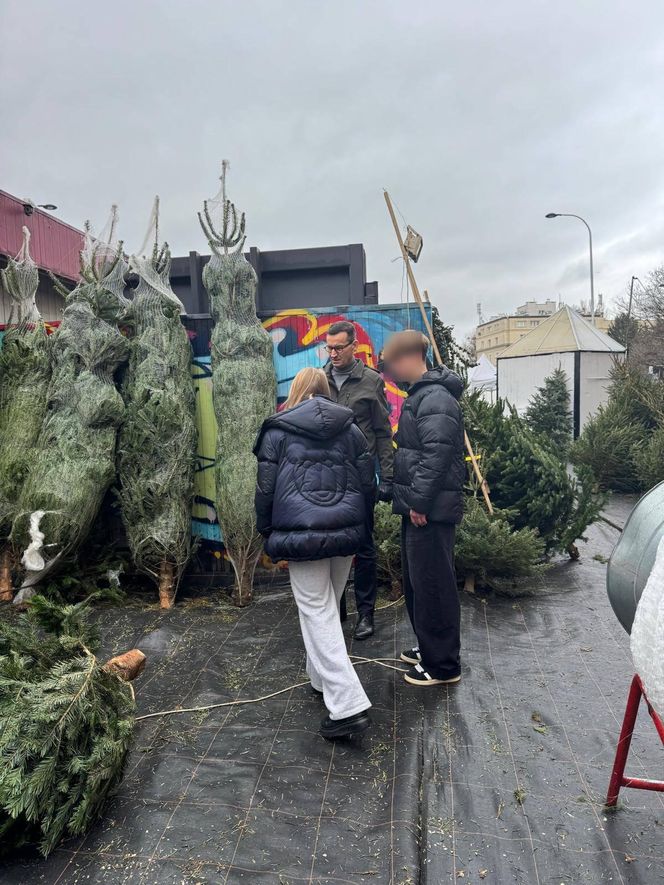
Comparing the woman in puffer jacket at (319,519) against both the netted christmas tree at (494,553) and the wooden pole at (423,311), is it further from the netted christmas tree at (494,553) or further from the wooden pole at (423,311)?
the wooden pole at (423,311)

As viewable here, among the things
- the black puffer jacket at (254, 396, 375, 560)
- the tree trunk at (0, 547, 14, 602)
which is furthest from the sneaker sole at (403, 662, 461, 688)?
the tree trunk at (0, 547, 14, 602)

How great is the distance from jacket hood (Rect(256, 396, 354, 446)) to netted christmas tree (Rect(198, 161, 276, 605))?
74.5 inches

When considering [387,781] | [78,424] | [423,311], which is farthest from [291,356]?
[387,781]

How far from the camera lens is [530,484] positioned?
526 centimetres

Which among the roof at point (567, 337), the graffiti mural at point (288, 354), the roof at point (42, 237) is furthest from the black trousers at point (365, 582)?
the roof at point (567, 337)

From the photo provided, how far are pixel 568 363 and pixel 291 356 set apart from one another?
46.0 feet

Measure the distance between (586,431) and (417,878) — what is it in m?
9.55

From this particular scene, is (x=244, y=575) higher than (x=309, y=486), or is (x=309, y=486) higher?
(x=309, y=486)

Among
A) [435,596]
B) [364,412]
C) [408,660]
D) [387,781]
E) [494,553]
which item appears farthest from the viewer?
[494,553]

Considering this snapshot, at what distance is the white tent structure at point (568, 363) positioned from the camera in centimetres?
1711

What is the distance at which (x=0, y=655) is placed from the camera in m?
2.73

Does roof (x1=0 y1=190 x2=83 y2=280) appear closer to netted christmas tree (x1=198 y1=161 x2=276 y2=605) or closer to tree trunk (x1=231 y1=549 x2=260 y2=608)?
netted christmas tree (x1=198 y1=161 x2=276 y2=605)

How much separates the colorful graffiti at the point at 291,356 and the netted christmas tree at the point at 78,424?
0.75m

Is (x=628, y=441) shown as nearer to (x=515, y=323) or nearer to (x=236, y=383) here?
(x=236, y=383)
